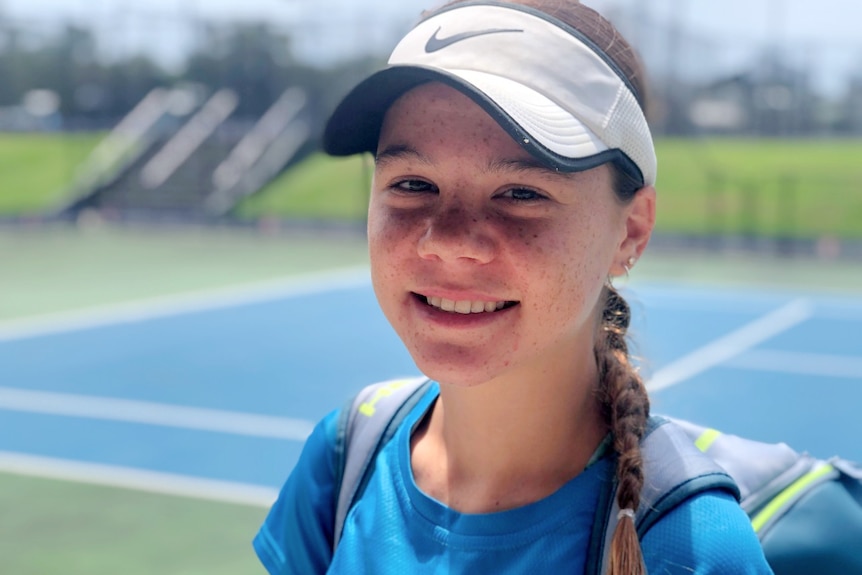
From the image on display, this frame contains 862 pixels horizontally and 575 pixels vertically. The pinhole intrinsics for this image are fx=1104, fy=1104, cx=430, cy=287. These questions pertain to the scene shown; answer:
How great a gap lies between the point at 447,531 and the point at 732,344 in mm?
7966

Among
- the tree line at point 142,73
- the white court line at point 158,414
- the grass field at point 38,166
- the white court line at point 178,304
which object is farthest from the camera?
the tree line at point 142,73

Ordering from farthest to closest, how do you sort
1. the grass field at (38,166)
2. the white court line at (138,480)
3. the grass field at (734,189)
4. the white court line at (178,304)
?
the grass field at (38,166) → the grass field at (734,189) → the white court line at (178,304) → the white court line at (138,480)

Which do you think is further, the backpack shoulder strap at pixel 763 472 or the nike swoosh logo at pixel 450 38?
the backpack shoulder strap at pixel 763 472

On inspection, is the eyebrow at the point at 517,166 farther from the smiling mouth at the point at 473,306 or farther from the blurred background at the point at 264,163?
the blurred background at the point at 264,163

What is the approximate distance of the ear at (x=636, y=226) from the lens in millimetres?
1542

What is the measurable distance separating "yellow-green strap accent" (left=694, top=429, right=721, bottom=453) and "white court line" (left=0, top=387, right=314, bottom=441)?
441cm

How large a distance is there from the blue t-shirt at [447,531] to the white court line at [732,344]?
433cm

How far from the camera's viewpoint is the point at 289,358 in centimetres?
830

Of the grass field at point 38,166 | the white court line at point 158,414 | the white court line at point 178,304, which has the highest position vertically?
the white court line at point 158,414

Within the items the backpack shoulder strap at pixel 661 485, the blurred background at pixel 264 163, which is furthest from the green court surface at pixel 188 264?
the backpack shoulder strap at pixel 661 485

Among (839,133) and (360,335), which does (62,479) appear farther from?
(839,133)

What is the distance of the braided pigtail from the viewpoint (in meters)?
1.31

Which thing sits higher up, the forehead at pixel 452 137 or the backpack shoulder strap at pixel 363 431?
the forehead at pixel 452 137

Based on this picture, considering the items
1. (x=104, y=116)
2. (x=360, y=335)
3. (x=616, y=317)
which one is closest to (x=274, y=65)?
(x=104, y=116)
